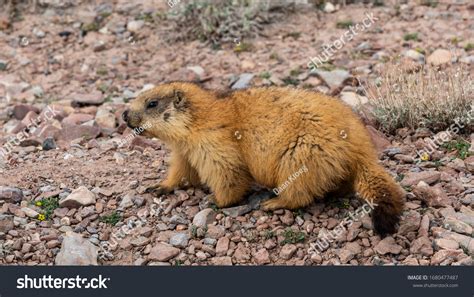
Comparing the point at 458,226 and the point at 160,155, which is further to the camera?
the point at 160,155

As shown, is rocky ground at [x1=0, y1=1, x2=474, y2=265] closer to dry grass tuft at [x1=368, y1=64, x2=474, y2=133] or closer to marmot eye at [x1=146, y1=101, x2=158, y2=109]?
dry grass tuft at [x1=368, y1=64, x2=474, y2=133]

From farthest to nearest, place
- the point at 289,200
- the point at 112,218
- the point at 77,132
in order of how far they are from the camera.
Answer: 1. the point at 77,132
2. the point at 112,218
3. the point at 289,200

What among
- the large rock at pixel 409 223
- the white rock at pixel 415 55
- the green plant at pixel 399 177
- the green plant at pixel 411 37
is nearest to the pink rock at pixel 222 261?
the large rock at pixel 409 223

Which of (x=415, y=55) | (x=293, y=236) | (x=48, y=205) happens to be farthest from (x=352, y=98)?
(x=48, y=205)

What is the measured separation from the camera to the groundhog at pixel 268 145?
609 centimetres

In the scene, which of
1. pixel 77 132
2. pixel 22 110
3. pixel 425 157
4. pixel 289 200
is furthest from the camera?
pixel 22 110

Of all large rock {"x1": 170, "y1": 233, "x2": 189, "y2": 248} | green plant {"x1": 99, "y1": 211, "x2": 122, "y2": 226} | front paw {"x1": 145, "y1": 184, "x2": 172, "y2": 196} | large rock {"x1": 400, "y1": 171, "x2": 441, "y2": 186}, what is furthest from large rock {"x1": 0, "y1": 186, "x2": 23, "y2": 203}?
large rock {"x1": 400, "y1": 171, "x2": 441, "y2": 186}

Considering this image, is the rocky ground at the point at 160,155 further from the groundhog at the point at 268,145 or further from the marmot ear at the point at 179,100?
the marmot ear at the point at 179,100

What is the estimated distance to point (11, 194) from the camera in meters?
7.02

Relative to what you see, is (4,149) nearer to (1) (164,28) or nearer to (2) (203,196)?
(2) (203,196)

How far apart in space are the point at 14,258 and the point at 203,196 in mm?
1931

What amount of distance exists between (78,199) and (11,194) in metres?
0.72

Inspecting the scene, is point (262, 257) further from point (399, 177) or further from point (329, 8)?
point (329, 8)

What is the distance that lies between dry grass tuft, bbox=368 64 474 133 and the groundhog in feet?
5.99
